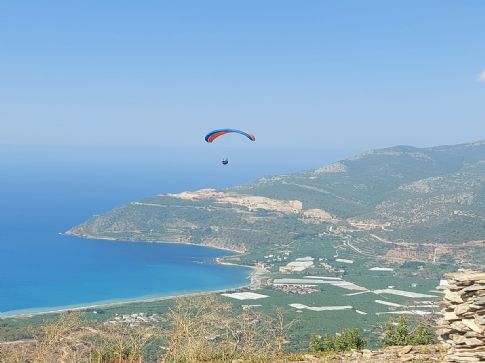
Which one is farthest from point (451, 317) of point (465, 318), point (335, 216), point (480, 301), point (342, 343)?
point (335, 216)

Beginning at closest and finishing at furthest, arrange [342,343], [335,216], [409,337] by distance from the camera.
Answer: [409,337] < [342,343] < [335,216]

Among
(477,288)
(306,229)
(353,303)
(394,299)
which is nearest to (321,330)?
(353,303)

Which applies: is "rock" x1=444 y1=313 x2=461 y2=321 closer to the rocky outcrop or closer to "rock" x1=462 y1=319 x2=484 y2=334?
the rocky outcrop

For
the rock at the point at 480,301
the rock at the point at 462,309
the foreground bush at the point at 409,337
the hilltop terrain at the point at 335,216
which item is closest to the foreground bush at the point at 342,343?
the foreground bush at the point at 409,337

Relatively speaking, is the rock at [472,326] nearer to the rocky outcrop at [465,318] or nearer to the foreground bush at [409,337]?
the rocky outcrop at [465,318]

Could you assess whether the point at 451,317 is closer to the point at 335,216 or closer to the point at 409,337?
the point at 409,337

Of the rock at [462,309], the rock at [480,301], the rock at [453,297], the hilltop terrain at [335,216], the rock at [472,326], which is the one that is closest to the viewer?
the rock at [472,326]

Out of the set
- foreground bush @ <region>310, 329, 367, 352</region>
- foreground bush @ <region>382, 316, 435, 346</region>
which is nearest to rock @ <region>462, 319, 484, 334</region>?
foreground bush @ <region>382, 316, 435, 346</region>

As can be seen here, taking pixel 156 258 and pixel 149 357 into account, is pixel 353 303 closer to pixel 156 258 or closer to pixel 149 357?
pixel 149 357

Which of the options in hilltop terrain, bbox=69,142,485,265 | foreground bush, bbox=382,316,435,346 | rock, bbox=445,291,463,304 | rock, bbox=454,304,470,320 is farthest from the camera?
hilltop terrain, bbox=69,142,485,265
